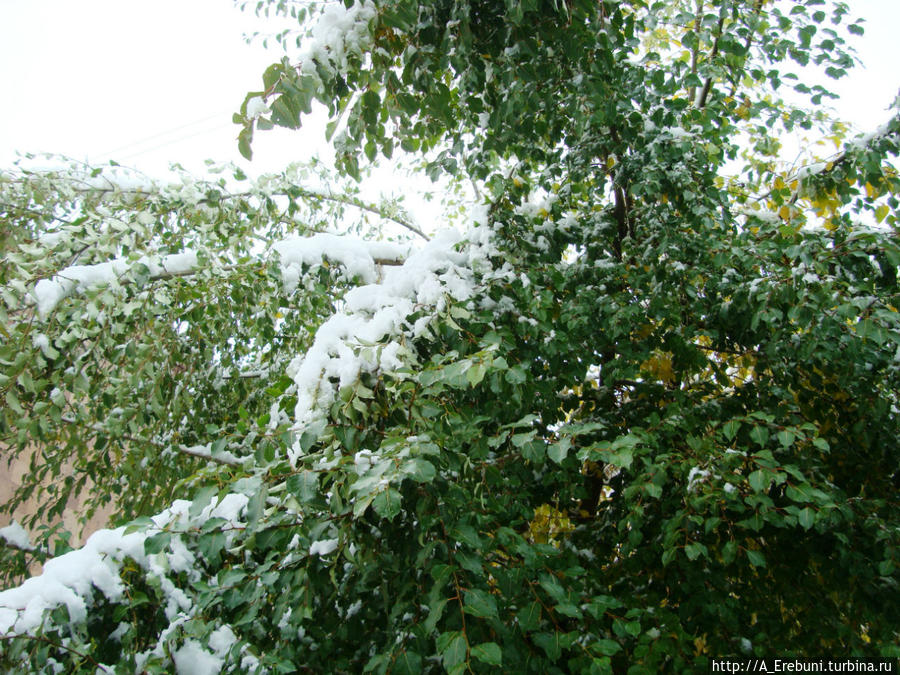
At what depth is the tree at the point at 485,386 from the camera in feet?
3.88

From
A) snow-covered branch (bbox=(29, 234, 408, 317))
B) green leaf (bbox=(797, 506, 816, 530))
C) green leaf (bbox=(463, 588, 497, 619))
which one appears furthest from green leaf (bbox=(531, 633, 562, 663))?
snow-covered branch (bbox=(29, 234, 408, 317))

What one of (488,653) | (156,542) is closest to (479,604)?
(488,653)

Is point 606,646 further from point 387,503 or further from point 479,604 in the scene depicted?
point 387,503

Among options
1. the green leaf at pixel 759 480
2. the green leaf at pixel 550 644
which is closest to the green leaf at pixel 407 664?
the green leaf at pixel 550 644

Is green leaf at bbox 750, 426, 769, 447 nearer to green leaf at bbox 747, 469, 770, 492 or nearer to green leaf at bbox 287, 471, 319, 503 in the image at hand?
green leaf at bbox 747, 469, 770, 492

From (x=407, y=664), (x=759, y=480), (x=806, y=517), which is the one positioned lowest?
(x=806, y=517)

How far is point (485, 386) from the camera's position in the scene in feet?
5.47

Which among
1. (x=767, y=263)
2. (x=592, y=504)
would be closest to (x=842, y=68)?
(x=767, y=263)

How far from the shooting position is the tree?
1183mm

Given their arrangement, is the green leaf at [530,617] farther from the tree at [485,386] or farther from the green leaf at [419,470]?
the green leaf at [419,470]

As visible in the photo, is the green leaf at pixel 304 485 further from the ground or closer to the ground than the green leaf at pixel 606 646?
further from the ground

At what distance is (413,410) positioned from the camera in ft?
4.17

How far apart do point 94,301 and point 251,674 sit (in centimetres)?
129

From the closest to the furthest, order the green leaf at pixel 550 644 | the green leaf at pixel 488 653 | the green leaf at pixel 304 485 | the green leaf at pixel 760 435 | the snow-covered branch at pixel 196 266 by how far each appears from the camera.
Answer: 1. the green leaf at pixel 488 653
2. the green leaf at pixel 304 485
3. the green leaf at pixel 550 644
4. the green leaf at pixel 760 435
5. the snow-covered branch at pixel 196 266
